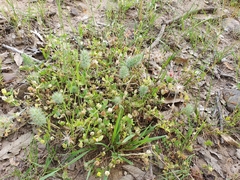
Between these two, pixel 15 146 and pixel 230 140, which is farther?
pixel 230 140

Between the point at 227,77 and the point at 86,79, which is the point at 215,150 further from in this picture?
the point at 86,79

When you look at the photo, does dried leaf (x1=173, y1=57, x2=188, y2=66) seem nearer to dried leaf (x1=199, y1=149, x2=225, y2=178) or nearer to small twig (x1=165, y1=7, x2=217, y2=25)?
small twig (x1=165, y1=7, x2=217, y2=25)

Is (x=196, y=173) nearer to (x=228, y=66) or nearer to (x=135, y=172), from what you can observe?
(x=135, y=172)

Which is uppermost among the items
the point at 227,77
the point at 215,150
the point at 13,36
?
the point at 13,36

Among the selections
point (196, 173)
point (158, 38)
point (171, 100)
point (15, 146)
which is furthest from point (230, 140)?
point (15, 146)

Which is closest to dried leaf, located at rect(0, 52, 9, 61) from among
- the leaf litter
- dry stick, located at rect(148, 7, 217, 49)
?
the leaf litter

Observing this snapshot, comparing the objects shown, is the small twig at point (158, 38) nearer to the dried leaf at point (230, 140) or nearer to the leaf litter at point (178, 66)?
the leaf litter at point (178, 66)

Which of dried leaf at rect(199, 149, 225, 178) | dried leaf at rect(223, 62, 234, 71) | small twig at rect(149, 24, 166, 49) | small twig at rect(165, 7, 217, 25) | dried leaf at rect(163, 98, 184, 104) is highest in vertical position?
small twig at rect(165, 7, 217, 25)

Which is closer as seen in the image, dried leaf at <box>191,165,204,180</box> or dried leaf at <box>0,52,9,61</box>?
dried leaf at <box>191,165,204,180</box>

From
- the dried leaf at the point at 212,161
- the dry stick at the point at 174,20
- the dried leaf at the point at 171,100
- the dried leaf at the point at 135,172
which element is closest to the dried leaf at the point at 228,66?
the dry stick at the point at 174,20

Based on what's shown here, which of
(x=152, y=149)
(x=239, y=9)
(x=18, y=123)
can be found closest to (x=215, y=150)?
(x=152, y=149)

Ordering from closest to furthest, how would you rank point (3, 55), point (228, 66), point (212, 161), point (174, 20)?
point (212, 161) → point (3, 55) → point (228, 66) → point (174, 20)
